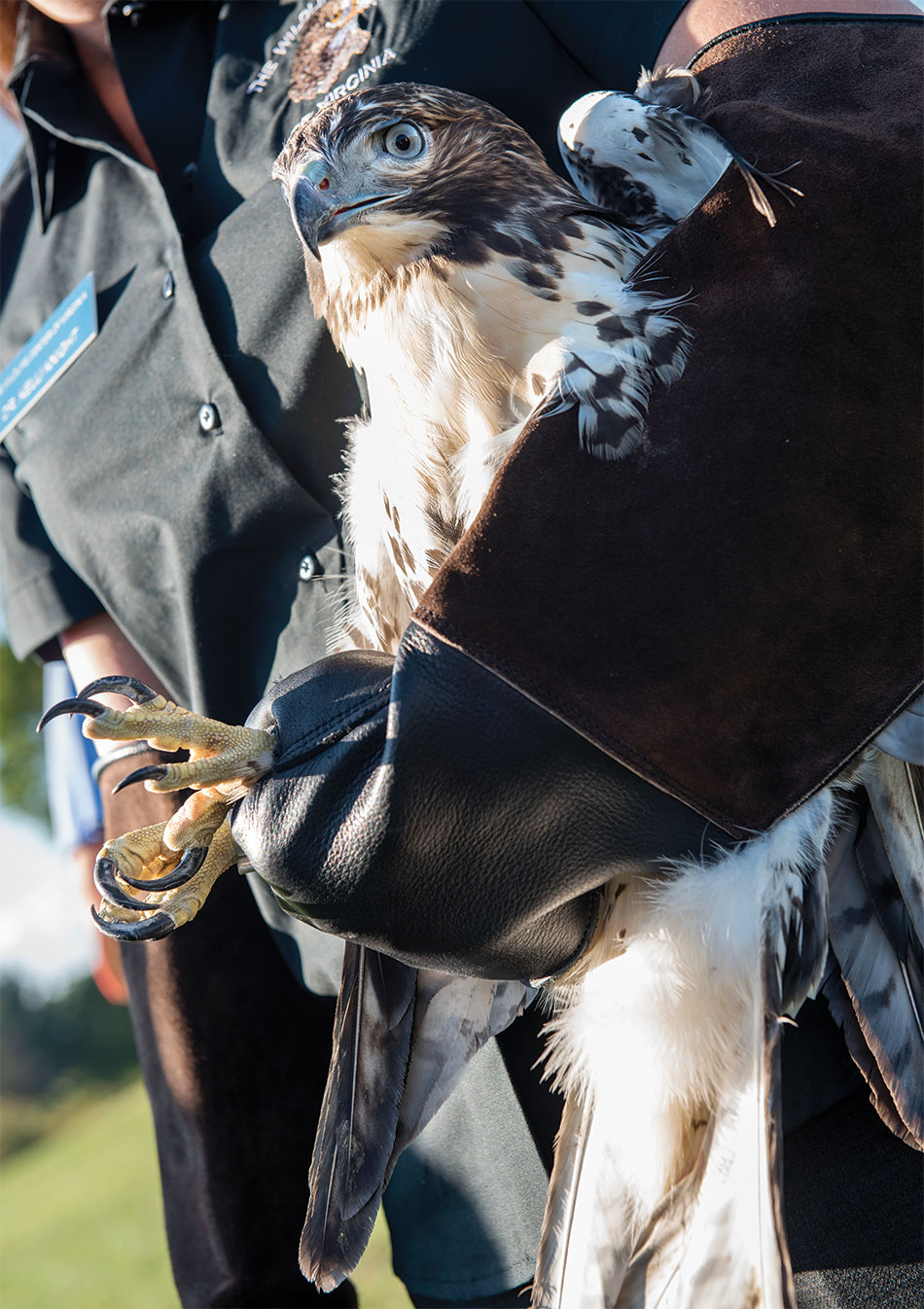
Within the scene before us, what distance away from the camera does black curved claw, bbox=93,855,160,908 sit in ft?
4.00

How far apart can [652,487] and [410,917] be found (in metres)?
0.54

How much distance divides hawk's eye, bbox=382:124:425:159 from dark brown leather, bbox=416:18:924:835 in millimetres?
659

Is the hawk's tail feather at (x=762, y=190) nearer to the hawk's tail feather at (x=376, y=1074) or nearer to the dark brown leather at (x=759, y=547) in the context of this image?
the dark brown leather at (x=759, y=547)

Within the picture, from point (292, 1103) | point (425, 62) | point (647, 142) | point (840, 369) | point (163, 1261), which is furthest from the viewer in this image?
point (163, 1261)

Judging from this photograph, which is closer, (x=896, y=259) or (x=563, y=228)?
A: (x=896, y=259)

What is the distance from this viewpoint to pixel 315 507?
1.81 metres

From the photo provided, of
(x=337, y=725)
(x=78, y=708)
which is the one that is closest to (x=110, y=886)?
(x=78, y=708)

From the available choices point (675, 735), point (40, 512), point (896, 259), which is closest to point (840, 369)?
point (896, 259)

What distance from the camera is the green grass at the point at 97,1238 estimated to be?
670cm

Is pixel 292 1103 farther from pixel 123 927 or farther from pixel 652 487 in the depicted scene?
pixel 652 487

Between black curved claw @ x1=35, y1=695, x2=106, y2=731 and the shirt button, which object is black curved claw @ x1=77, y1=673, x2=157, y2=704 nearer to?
black curved claw @ x1=35, y1=695, x2=106, y2=731

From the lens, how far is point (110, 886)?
4.01 ft

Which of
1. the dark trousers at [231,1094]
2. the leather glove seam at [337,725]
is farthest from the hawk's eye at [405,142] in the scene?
the dark trousers at [231,1094]

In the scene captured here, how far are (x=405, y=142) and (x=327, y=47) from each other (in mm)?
378
